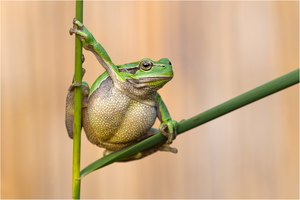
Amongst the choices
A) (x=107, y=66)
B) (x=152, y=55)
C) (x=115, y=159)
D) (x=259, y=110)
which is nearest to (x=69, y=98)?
(x=107, y=66)

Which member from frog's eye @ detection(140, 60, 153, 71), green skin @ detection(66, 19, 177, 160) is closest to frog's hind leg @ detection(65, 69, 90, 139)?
green skin @ detection(66, 19, 177, 160)

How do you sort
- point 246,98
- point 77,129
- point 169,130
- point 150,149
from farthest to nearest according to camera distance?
point 150,149 → point 169,130 → point 77,129 → point 246,98

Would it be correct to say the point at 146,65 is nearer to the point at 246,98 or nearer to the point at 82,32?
the point at 82,32

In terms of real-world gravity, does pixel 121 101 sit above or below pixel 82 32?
below

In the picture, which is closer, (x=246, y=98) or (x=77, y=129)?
(x=246, y=98)

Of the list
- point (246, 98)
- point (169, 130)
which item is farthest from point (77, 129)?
point (246, 98)

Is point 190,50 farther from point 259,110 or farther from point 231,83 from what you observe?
point 259,110

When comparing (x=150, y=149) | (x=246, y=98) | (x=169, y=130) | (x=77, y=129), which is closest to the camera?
(x=246, y=98)

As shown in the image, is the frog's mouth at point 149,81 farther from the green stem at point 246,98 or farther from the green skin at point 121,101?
the green stem at point 246,98

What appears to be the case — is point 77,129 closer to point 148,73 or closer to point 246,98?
point 148,73
